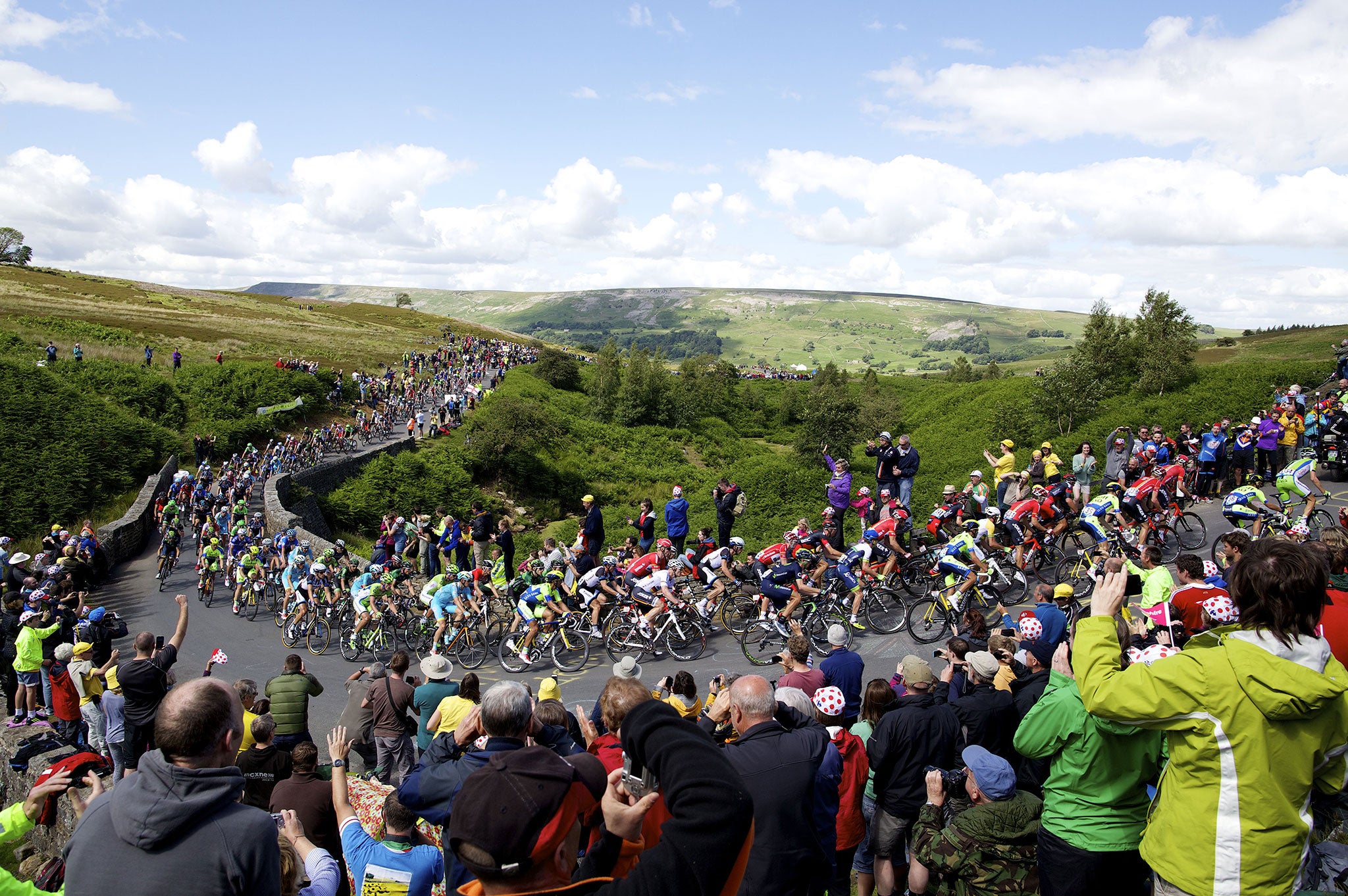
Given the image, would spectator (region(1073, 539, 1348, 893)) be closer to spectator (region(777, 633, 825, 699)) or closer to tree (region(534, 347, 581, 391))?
spectator (region(777, 633, 825, 699))

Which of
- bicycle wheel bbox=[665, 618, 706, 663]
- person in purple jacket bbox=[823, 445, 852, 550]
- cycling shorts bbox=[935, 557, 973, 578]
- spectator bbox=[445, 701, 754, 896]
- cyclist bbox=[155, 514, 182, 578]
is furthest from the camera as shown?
cyclist bbox=[155, 514, 182, 578]

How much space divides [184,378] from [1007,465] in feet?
146

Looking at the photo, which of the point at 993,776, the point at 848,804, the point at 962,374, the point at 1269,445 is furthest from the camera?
the point at 962,374

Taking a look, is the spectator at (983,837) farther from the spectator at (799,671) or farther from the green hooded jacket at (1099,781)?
the spectator at (799,671)

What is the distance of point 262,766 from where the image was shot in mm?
5652

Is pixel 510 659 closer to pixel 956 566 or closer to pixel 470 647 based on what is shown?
pixel 470 647

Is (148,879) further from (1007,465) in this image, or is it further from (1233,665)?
(1007,465)

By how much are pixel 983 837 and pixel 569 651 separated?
28.7 ft

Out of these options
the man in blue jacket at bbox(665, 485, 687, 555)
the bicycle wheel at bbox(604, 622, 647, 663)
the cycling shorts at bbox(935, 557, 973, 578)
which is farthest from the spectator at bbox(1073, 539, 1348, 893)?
the man in blue jacket at bbox(665, 485, 687, 555)

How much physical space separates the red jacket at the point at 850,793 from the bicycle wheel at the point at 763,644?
629cm

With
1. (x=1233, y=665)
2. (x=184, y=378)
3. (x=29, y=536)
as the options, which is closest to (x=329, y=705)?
(x=1233, y=665)

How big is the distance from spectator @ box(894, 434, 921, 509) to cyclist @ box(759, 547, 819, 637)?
4167 millimetres

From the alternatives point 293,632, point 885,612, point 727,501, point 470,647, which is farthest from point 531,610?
point 293,632

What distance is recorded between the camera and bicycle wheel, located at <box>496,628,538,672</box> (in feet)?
39.0
